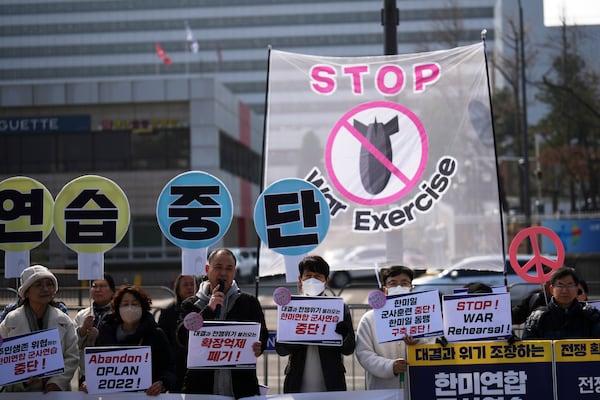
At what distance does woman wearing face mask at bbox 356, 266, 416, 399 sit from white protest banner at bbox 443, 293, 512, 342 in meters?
0.36

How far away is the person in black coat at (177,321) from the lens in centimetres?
729

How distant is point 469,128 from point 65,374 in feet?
15.6

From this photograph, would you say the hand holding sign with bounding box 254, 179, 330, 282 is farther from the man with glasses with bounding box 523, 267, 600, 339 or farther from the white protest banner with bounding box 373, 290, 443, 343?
the man with glasses with bounding box 523, 267, 600, 339

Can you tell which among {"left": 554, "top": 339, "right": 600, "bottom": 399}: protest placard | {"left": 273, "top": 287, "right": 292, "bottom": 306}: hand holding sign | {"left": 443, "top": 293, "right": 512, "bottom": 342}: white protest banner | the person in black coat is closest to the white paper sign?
the person in black coat

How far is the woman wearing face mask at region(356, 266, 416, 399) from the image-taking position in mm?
6621

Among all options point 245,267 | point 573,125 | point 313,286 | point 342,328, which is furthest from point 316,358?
point 573,125

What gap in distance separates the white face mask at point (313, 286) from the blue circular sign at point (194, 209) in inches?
46.3

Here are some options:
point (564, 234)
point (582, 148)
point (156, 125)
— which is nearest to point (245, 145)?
point (156, 125)

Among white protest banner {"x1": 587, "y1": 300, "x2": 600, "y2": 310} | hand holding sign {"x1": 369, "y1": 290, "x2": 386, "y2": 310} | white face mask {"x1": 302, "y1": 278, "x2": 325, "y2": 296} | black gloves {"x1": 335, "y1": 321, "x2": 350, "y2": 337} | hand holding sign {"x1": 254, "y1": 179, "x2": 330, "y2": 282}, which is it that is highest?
hand holding sign {"x1": 254, "y1": 179, "x2": 330, "y2": 282}

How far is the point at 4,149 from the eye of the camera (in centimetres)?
4034

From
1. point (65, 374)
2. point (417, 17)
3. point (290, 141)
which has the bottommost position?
point (65, 374)

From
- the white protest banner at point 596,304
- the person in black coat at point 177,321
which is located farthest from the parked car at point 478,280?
the person in black coat at point 177,321

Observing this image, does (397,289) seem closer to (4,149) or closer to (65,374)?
(65,374)

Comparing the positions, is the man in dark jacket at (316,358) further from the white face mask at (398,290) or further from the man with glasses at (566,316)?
the man with glasses at (566,316)
